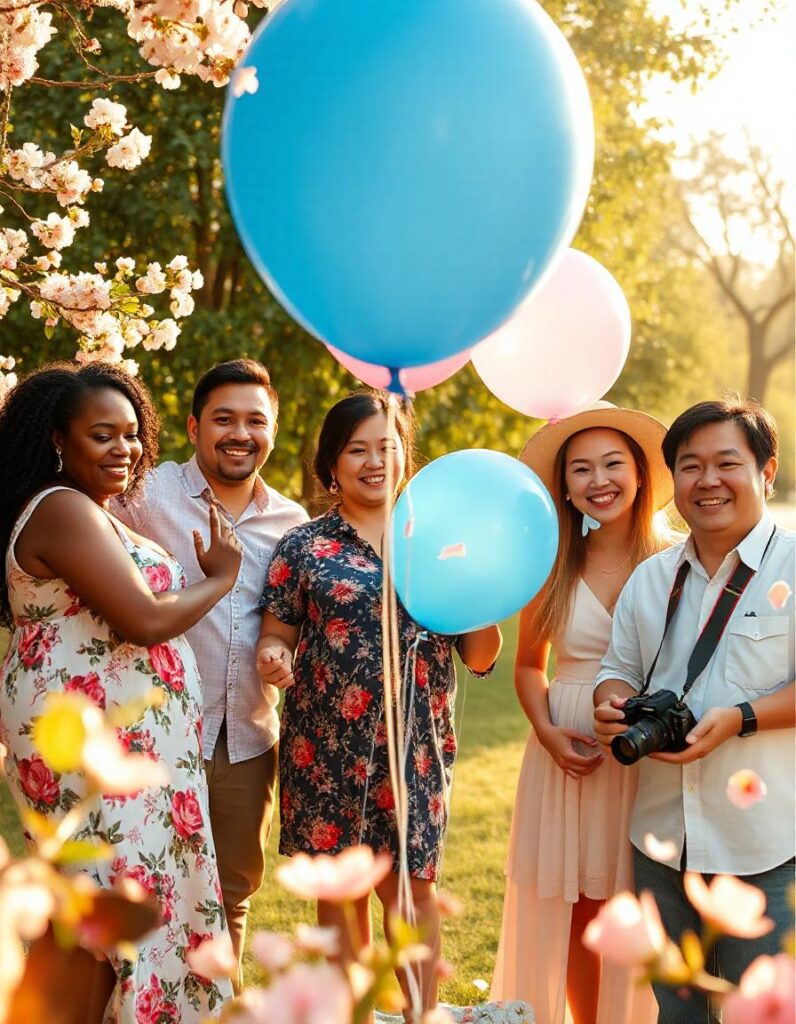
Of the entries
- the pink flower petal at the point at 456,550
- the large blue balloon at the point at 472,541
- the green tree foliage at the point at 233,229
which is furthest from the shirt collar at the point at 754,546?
the green tree foliage at the point at 233,229

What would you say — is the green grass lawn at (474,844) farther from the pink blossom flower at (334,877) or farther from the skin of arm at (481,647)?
the pink blossom flower at (334,877)

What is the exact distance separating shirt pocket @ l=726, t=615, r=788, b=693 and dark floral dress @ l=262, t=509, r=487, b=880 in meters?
0.75

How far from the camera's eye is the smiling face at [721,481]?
2328mm

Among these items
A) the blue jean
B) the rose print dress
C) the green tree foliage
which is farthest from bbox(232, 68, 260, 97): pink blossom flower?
the green tree foliage

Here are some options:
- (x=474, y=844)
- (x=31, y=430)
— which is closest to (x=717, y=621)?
(x=31, y=430)

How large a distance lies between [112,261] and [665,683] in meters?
5.94

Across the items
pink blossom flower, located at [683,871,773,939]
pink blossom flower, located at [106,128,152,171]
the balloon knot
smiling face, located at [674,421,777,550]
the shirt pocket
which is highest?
pink blossom flower, located at [106,128,152,171]

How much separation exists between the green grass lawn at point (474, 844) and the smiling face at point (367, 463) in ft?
2.63

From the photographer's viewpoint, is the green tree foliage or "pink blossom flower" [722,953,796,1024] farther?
the green tree foliage

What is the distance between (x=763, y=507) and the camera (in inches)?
94.3

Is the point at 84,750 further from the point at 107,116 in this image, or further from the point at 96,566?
the point at 107,116

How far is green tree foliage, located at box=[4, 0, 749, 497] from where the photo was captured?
23.0 feet

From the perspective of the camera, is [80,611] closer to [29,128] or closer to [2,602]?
[2,602]

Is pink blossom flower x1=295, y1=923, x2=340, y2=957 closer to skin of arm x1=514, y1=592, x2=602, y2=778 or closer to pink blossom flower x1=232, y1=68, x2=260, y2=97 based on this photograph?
pink blossom flower x1=232, y1=68, x2=260, y2=97
